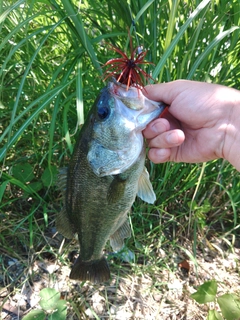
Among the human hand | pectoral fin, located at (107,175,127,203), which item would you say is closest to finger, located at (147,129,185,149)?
the human hand

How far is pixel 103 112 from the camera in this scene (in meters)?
1.36

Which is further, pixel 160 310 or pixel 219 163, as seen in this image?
pixel 219 163

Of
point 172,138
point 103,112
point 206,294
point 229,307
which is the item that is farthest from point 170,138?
point 229,307

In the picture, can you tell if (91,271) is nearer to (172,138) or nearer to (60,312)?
(60,312)

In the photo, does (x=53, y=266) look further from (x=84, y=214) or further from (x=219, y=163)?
(x=219, y=163)

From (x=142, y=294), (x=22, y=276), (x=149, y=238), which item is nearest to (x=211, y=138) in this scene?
(x=149, y=238)

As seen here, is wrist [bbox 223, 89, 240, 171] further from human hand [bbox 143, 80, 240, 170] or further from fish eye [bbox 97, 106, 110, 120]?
fish eye [bbox 97, 106, 110, 120]

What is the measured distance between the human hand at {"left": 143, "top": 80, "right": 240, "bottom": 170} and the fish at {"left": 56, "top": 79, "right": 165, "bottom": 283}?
0.40ft

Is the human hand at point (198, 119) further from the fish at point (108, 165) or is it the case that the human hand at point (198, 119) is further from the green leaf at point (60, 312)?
the green leaf at point (60, 312)

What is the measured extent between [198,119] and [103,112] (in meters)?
0.49

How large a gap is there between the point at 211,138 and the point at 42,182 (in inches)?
44.5

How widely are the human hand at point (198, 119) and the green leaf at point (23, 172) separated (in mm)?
908

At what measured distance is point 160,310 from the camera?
7.18 ft

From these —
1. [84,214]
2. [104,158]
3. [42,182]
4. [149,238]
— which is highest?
[104,158]
